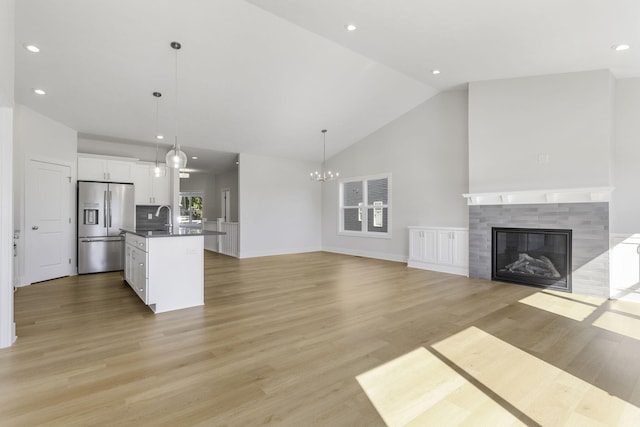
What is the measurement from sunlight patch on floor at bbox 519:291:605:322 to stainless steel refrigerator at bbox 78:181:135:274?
7.37 m

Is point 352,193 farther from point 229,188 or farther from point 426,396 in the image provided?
point 426,396

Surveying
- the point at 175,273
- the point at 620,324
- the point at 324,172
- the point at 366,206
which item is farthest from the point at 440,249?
the point at 175,273

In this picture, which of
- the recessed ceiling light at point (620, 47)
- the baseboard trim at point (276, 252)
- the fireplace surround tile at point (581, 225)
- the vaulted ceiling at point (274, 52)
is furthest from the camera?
the baseboard trim at point (276, 252)

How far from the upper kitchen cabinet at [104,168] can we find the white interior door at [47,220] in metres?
0.37

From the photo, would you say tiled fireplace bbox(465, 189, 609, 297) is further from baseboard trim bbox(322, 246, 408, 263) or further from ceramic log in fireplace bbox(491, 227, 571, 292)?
baseboard trim bbox(322, 246, 408, 263)

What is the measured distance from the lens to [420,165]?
23.2 feet

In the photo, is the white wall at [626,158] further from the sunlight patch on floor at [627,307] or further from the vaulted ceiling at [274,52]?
the sunlight patch on floor at [627,307]

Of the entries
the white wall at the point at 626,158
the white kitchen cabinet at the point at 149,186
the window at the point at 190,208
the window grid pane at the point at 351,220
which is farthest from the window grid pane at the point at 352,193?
the window at the point at 190,208

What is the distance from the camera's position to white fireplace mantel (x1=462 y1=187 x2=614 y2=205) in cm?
436

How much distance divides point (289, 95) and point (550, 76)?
14.4 feet

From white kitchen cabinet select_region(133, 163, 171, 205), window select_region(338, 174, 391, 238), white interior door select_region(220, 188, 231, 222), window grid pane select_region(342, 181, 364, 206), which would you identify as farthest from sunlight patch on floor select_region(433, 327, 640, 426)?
white interior door select_region(220, 188, 231, 222)

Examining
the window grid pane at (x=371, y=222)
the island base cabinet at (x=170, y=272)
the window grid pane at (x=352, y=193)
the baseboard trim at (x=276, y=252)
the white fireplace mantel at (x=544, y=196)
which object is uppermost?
the window grid pane at (x=352, y=193)

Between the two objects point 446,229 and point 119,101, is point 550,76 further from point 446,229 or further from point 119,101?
point 119,101

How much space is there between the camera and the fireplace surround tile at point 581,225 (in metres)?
4.36
